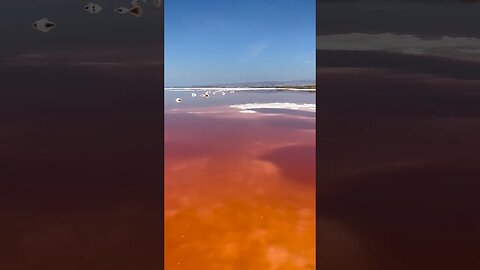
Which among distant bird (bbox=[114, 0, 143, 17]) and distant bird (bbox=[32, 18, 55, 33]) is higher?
distant bird (bbox=[114, 0, 143, 17])

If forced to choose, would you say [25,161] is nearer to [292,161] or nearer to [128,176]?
[128,176]

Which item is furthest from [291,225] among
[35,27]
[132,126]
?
[35,27]

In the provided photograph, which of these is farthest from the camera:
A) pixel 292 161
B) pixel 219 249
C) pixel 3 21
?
pixel 292 161

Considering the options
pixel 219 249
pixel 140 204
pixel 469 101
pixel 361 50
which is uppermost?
pixel 361 50

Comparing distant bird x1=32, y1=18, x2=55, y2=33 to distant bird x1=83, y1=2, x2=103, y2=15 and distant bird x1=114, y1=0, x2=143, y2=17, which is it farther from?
distant bird x1=114, y1=0, x2=143, y2=17

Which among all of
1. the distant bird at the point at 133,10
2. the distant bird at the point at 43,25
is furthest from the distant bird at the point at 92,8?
the distant bird at the point at 43,25

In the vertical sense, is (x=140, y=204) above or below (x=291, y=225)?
above

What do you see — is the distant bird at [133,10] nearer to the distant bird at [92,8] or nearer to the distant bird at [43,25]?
the distant bird at [92,8]

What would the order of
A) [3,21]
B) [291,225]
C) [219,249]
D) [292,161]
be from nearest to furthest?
[3,21] → [219,249] → [291,225] → [292,161]

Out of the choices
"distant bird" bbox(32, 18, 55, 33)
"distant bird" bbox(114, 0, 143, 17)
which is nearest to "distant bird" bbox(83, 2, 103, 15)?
"distant bird" bbox(114, 0, 143, 17)
